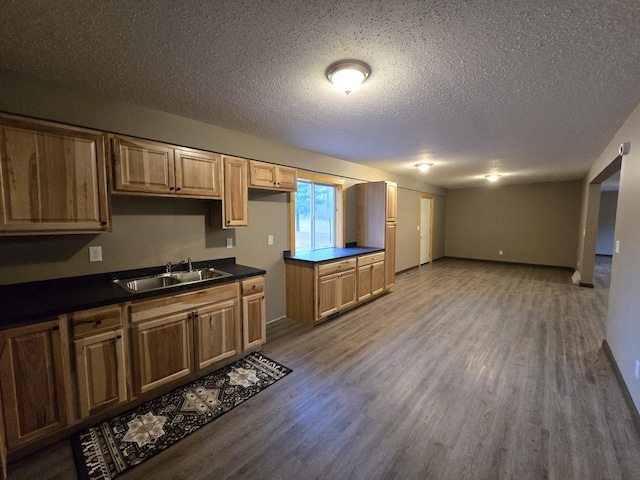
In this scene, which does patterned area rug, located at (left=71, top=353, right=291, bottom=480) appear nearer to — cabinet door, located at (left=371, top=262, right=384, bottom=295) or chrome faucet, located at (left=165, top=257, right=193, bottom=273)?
chrome faucet, located at (left=165, top=257, right=193, bottom=273)

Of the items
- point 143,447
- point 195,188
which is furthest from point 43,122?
point 143,447

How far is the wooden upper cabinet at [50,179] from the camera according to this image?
172 centimetres

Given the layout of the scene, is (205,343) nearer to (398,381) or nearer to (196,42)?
(398,381)

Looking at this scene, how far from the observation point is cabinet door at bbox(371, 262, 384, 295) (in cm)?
458

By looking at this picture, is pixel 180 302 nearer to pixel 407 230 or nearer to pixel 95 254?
pixel 95 254

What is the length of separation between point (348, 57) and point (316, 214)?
299 cm

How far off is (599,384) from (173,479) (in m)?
3.38

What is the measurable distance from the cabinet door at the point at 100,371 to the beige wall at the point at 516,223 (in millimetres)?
9554

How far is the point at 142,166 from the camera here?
2.27m

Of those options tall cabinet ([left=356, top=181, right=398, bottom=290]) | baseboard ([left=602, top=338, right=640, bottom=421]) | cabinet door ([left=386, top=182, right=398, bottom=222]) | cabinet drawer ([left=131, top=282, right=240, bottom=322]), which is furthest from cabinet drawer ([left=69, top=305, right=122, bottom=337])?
cabinet door ([left=386, top=182, right=398, bottom=222])

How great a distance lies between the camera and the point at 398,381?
2438 millimetres

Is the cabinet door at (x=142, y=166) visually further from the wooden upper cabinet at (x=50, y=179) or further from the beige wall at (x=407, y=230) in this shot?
the beige wall at (x=407, y=230)

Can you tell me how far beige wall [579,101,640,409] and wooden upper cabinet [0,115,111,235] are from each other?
4.21 m

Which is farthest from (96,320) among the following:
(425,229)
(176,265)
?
(425,229)
